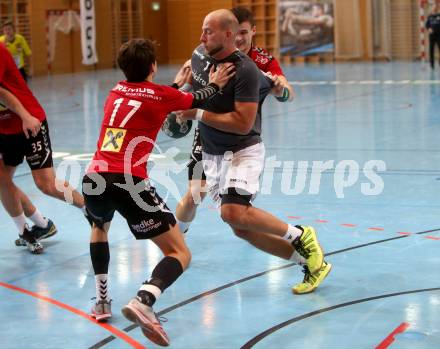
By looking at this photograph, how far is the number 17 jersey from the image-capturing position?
16.1 ft

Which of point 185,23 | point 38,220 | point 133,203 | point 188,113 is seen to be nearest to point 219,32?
point 188,113

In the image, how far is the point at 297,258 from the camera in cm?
580

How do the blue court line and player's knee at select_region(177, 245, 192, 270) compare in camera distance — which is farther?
player's knee at select_region(177, 245, 192, 270)

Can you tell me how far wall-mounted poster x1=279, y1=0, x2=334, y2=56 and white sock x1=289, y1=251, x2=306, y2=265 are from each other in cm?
2531

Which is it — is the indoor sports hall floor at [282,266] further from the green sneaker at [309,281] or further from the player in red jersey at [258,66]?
the player in red jersey at [258,66]

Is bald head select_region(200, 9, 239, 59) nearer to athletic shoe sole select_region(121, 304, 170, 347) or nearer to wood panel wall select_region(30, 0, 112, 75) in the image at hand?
athletic shoe sole select_region(121, 304, 170, 347)

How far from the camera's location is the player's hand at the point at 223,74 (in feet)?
17.7

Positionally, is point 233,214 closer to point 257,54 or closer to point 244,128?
point 244,128

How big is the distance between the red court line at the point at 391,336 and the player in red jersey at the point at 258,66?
74.7 inches

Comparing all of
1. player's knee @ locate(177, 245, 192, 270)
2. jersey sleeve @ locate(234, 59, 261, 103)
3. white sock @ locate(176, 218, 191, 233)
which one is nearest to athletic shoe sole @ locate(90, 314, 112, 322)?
player's knee @ locate(177, 245, 192, 270)

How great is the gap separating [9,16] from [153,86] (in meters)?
23.8

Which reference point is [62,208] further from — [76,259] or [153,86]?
[153,86]

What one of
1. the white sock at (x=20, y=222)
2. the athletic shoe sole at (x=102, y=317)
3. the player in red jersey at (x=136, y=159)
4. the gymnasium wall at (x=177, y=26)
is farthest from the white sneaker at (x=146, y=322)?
the gymnasium wall at (x=177, y=26)

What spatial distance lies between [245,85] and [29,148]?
2.03 m
